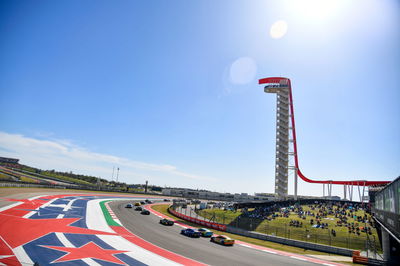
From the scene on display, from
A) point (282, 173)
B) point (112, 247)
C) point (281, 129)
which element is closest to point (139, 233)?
point (112, 247)

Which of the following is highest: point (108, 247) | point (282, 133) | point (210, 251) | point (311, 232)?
point (282, 133)

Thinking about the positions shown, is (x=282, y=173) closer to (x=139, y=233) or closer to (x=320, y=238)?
(x=320, y=238)

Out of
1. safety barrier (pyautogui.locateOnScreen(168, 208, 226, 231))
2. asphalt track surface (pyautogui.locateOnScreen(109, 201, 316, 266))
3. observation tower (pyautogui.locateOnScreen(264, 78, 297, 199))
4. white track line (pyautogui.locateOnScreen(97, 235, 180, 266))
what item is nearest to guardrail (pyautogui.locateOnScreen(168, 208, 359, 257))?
safety barrier (pyautogui.locateOnScreen(168, 208, 226, 231))

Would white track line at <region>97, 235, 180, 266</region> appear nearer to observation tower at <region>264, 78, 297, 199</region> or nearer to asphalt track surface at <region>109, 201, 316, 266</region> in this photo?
asphalt track surface at <region>109, 201, 316, 266</region>

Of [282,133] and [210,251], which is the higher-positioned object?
[282,133]

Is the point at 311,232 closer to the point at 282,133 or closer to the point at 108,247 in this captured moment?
the point at 108,247

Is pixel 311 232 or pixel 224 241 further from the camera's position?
pixel 311 232

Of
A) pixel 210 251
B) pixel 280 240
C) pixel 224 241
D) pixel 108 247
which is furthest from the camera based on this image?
pixel 280 240

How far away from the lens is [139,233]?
29219mm

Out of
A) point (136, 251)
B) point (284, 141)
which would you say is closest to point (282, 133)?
point (284, 141)

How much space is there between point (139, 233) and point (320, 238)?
23035 mm

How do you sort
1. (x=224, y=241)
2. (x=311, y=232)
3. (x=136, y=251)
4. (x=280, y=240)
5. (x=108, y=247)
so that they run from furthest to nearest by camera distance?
1. (x=311, y=232)
2. (x=280, y=240)
3. (x=224, y=241)
4. (x=108, y=247)
5. (x=136, y=251)

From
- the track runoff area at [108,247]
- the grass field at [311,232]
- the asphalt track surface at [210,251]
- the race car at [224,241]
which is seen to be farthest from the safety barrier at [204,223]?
the race car at [224,241]

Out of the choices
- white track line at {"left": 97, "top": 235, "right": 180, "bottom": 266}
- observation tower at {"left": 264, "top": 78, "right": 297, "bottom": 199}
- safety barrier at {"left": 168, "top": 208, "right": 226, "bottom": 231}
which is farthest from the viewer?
observation tower at {"left": 264, "top": 78, "right": 297, "bottom": 199}
